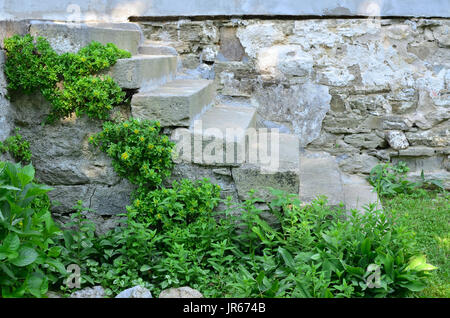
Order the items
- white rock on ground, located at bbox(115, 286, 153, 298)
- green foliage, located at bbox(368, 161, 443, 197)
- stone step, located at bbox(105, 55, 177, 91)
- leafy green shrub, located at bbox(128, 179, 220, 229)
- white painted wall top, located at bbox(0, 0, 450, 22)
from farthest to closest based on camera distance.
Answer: white painted wall top, located at bbox(0, 0, 450, 22) < green foliage, located at bbox(368, 161, 443, 197) < stone step, located at bbox(105, 55, 177, 91) < leafy green shrub, located at bbox(128, 179, 220, 229) < white rock on ground, located at bbox(115, 286, 153, 298)

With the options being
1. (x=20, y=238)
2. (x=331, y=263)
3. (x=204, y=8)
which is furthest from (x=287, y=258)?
(x=204, y=8)

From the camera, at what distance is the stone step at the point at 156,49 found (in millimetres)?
3707

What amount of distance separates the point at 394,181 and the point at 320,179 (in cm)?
92

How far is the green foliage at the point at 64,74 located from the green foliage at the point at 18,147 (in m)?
0.33

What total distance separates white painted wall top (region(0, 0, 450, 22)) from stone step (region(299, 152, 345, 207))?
4.08ft

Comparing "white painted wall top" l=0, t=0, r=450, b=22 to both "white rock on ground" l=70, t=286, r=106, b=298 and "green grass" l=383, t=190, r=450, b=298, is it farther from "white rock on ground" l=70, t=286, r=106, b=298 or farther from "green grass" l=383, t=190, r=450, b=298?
"white rock on ground" l=70, t=286, r=106, b=298

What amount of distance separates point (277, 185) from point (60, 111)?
1473 millimetres

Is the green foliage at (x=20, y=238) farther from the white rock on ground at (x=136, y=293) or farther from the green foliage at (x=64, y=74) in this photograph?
the green foliage at (x=64, y=74)

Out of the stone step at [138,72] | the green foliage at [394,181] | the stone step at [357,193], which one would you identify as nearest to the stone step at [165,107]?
the stone step at [138,72]

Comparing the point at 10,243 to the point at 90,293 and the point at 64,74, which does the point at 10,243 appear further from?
the point at 64,74

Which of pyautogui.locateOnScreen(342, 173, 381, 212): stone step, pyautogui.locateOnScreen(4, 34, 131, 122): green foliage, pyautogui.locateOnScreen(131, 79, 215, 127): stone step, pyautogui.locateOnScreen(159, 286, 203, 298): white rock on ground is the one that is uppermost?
pyautogui.locateOnScreen(4, 34, 131, 122): green foliage

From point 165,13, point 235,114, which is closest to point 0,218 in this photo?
point 235,114

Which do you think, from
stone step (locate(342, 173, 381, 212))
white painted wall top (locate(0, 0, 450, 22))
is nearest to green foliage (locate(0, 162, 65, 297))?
stone step (locate(342, 173, 381, 212))

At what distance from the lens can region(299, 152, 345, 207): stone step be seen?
9.45 feet
